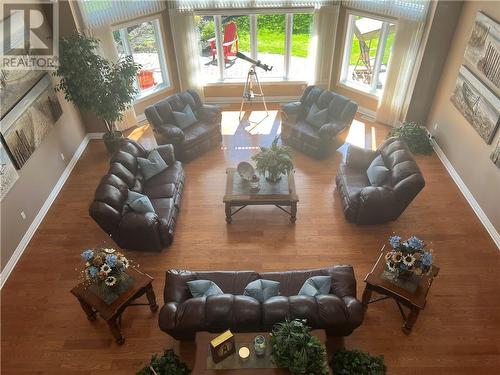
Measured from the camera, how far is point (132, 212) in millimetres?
5426

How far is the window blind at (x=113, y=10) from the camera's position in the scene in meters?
6.76

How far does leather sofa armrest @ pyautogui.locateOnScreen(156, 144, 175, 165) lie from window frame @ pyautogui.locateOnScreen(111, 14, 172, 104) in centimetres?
176

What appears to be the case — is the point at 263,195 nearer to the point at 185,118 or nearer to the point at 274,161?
the point at 274,161

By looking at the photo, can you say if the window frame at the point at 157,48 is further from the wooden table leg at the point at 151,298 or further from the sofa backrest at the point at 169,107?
the wooden table leg at the point at 151,298

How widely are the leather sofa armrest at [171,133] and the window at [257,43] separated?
263cm

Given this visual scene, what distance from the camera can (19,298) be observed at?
510 cm

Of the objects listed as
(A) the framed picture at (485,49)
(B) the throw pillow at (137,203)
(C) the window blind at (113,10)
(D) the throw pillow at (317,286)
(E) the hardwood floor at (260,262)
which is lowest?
(E) the hardwood floor at (260,262)

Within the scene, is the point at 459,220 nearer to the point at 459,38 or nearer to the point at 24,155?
the point at 459,38

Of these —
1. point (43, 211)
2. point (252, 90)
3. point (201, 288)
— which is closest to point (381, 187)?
point (201, 288)

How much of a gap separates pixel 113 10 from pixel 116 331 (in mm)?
5832

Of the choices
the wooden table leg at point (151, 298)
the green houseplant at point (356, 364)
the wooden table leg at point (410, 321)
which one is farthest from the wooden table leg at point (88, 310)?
the wooden table leg at point (410, 321)

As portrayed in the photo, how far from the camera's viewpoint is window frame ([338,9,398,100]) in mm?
7630

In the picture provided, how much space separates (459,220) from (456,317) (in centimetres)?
188

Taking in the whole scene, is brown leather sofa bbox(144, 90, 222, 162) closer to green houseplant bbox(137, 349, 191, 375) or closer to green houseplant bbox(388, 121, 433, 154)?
green houseplant bbox(388, 121, 433, 154)
